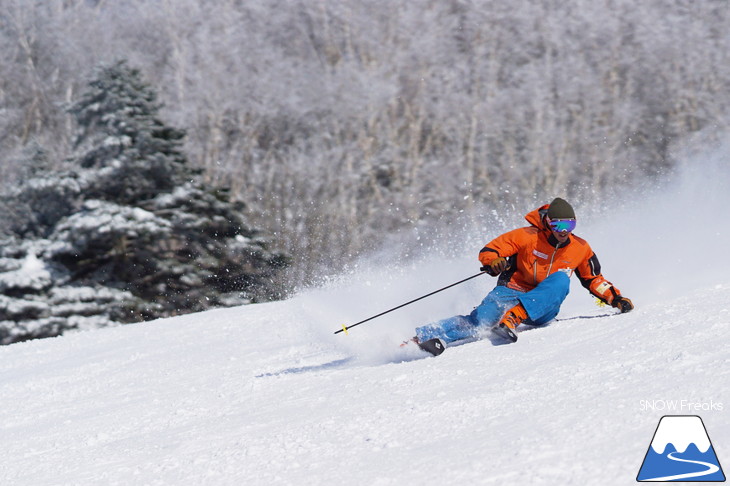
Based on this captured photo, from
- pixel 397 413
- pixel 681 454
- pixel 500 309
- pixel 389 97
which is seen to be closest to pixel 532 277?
pixel 500 309

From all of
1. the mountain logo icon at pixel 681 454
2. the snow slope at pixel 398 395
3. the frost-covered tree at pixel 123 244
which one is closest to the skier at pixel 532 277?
the snow slope at pixel 398 395

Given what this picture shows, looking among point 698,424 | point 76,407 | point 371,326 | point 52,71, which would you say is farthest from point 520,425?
point 52,71

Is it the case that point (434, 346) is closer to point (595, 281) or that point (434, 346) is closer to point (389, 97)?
point (595, 281)

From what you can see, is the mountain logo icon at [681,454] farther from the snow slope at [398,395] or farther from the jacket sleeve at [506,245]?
the jacket sleeve at [506,245]

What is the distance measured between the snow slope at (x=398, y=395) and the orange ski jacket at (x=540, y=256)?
1.07 feet

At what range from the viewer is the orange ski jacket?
227 inches

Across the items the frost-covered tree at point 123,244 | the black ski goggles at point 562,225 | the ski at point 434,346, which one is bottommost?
the frost-covered tree at point 123,244

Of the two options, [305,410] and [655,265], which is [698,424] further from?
[655,265]

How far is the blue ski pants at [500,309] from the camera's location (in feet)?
18.1

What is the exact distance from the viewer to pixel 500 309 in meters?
5.60

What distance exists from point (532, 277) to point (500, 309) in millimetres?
394

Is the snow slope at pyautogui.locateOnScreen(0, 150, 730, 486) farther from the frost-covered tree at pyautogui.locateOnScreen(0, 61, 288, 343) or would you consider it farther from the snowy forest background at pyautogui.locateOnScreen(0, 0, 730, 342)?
the snowy forest background at pyautogui.locateOnScreen(0, 0, 730, 342)

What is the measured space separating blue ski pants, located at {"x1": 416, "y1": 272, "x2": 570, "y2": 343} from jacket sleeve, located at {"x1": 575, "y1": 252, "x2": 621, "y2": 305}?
0.80ft

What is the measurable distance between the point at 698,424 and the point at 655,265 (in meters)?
4.25
